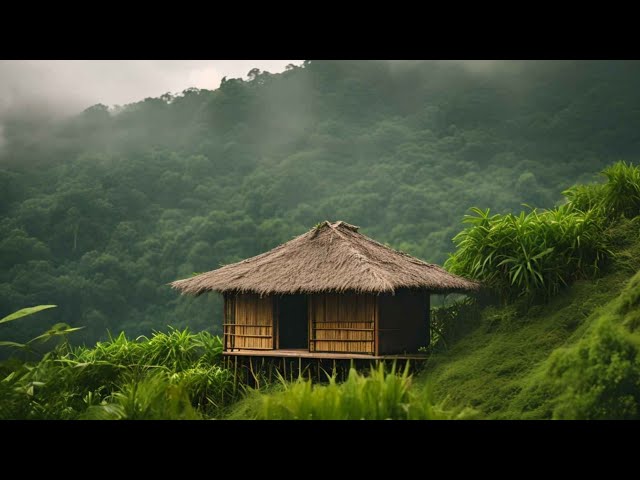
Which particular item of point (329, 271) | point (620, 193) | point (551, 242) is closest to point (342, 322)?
point (329, 271)

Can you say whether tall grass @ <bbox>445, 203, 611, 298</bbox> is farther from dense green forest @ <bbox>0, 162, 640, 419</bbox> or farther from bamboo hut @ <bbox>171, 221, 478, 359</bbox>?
bamboo hut @ <bbox>171, 221, 478, 359</bbox>

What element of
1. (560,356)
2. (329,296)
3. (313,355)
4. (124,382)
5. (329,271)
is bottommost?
(124,382)

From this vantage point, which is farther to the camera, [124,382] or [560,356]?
[124,382]

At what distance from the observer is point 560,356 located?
9.43m

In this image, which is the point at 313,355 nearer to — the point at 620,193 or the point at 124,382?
the point at 124,382

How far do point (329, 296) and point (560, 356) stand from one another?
4.41 metres

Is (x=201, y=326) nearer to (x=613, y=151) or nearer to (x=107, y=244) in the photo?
(x=107, y=244)

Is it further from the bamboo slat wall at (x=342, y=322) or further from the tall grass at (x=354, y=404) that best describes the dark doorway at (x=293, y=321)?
the tall grass at (x=354, y=404)

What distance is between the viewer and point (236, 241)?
40.7 metres

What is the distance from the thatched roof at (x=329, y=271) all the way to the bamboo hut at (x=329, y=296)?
0.02 meters

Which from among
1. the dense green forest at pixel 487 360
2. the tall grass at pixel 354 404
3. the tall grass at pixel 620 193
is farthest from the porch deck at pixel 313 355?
the tall grass at pixel 354 404

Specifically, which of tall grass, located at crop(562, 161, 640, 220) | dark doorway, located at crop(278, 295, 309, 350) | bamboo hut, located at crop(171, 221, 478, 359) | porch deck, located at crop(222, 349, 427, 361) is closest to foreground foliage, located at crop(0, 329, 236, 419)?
porch deck, located at crop(222, 349, 427, 361)
